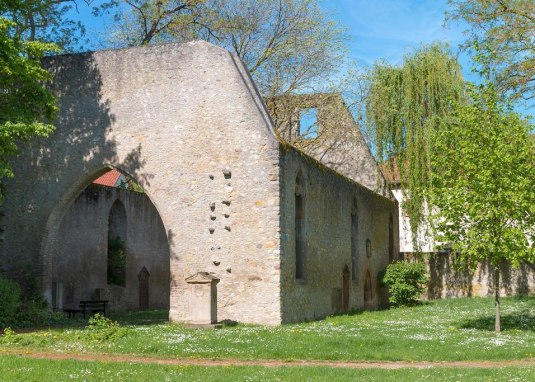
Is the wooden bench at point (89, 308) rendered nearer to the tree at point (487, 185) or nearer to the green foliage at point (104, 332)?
the green foliage at point (104, 332)

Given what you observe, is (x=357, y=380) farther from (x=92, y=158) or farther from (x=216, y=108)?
(x=92, y=158)

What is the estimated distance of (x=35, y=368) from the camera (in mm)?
10188

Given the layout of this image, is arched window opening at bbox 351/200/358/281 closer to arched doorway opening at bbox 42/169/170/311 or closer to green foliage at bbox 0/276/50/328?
arched doorway opening at bbox 42/169/170/311

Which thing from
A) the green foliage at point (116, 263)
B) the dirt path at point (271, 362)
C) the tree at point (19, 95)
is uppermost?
the tree at point (19, 95)

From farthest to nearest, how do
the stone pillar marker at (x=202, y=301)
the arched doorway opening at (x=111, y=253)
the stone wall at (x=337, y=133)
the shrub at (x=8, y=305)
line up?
the stone wall at (x=337, y=133) → the arched doorway opening at (x=111, y=253) → the shrub at (x=8, y=305) → the stone pillar marker at (x=202, y=301)

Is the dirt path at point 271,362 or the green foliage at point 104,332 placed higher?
the green foliage at point 104,332

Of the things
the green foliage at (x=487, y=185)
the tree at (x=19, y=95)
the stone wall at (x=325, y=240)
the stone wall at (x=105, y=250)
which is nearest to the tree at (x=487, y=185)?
the green foliage at (x=487, y=185)

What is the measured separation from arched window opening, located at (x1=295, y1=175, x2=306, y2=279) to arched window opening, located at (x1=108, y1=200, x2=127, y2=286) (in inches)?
384

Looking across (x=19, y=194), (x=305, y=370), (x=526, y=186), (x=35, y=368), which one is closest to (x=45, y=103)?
(x=19, y=194)

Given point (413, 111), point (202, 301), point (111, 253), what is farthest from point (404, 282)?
point (202, 301)

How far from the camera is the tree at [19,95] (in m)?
15.4

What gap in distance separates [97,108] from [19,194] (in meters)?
3.27

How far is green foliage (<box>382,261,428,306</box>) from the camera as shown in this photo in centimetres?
2689

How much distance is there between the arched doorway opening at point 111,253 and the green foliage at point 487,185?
33.8ft
